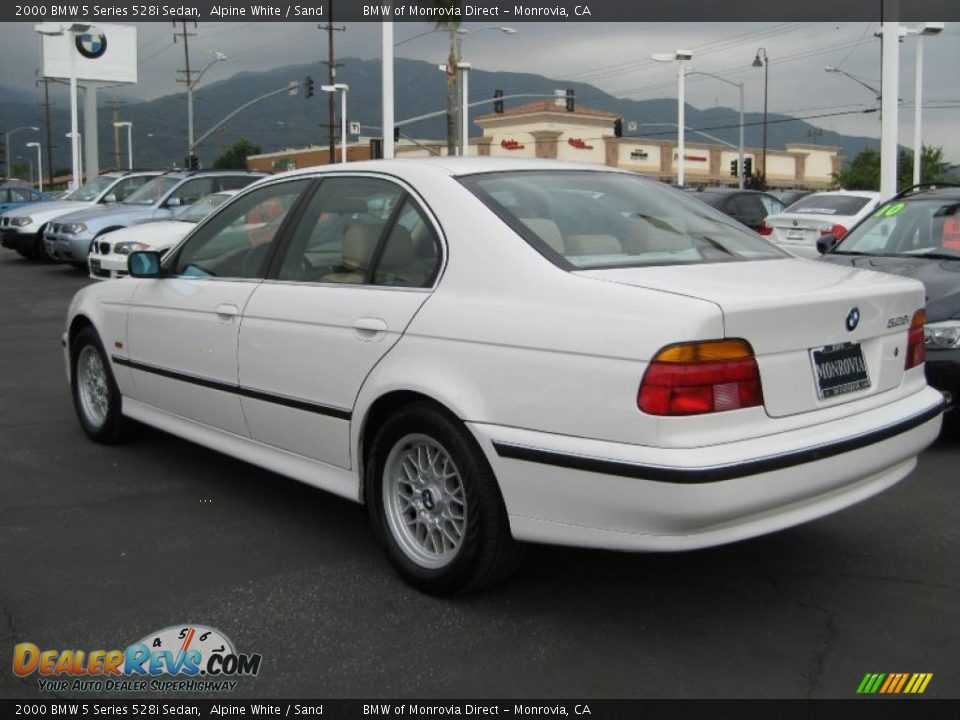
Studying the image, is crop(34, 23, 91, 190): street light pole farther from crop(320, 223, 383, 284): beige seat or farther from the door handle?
the door handle

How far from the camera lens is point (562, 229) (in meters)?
3.84

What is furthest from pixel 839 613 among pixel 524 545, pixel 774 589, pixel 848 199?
pixel 848 199

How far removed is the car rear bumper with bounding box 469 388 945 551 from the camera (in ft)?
10.2

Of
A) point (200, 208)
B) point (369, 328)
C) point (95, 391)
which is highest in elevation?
point (200, 208)

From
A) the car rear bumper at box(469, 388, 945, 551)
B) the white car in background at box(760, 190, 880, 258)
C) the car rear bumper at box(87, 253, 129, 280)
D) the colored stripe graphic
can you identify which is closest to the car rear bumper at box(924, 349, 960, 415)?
the car rear bumper at box(469, 388, 945, 551)

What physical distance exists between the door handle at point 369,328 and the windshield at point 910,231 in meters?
4.48

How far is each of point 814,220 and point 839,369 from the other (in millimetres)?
10406

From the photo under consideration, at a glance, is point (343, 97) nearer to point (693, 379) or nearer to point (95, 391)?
point (95, 391)

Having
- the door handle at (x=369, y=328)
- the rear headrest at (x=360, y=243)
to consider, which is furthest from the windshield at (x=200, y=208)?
the door handle at (x=369, y=328)

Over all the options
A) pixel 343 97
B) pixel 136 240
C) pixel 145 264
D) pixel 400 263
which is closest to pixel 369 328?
pixel 400 263

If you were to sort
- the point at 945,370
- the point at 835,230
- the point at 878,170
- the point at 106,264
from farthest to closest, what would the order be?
the point at 878,170
the point at 106,264
the point at 835,230
the point at 945,370

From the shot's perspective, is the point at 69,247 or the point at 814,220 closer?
the point at 814,220

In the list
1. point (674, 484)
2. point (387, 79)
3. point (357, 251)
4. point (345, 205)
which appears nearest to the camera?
point (674, 484)

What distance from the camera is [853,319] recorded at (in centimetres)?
355
